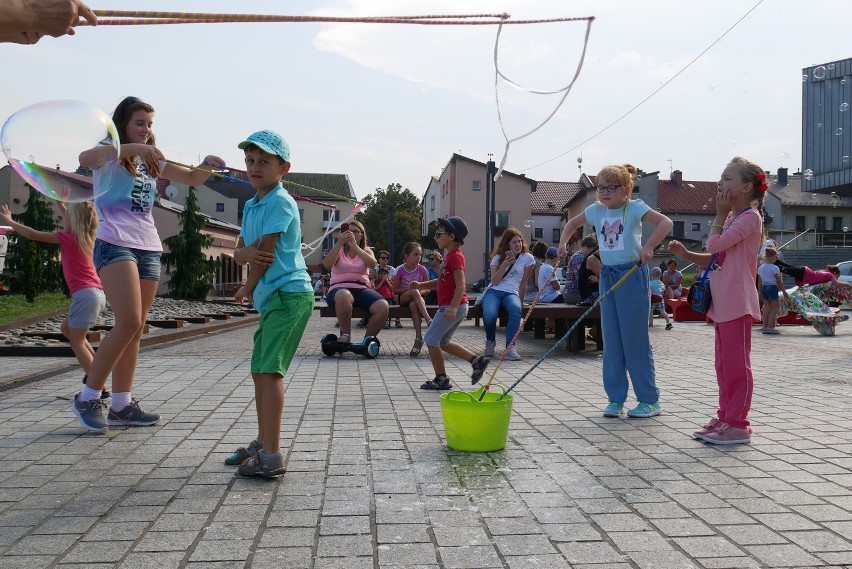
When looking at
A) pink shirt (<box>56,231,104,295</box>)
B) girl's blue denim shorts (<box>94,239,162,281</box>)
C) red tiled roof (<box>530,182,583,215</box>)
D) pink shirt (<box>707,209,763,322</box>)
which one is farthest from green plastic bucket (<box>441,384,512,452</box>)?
red tiled roof (<box>530,182,583,215</box>)

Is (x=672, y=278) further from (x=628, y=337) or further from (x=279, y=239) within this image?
(x=279, y=239)

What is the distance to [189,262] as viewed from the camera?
103 feet

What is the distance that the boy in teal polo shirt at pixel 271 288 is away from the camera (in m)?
3.74

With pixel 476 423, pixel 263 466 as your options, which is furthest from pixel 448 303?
pixel 263 466

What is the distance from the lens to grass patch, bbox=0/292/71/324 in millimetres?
14741

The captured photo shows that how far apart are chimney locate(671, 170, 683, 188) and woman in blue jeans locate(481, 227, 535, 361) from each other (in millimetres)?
64762

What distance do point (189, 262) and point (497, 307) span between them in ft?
80.8

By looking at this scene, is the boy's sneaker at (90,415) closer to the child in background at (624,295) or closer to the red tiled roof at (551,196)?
the child in background at (624,295)

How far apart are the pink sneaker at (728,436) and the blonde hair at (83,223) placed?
4.47 m

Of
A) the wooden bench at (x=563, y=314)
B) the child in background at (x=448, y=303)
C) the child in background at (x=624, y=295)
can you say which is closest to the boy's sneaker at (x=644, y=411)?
the child in background at (x=624, y=295)

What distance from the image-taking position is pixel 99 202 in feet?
15.4

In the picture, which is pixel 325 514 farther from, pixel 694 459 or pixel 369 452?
pixel 694 459

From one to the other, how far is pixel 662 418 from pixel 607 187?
171cm

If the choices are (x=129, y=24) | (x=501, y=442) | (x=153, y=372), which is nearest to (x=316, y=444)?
(x=501, y=442)
